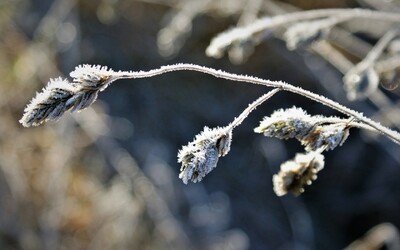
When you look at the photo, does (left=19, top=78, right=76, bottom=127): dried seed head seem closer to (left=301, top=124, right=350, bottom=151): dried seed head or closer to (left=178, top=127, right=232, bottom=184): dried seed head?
(left=178, top=127, right=232, bottom=184): dried seed head

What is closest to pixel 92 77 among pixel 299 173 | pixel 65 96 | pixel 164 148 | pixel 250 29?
pixel 65 96

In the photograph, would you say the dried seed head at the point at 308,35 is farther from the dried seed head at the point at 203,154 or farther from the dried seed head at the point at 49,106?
the dried seed head at the point at 49,106

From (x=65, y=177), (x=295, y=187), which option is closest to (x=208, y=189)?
(x=65, y=177)

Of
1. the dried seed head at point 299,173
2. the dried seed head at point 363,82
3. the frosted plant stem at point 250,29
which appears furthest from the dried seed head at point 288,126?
the dried seed head at point 363,82

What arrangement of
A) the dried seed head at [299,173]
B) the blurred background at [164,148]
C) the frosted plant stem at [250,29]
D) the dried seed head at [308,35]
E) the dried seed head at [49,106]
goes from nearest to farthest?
the dried seed head at [49,106], the dried seed head at [299,173], the frosted plant stem at [250,29], the dried seed head at [308,35], the blurred background at [164,148]

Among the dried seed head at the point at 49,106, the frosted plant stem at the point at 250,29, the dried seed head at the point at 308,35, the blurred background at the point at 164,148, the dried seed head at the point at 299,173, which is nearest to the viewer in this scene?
the dried seed head at the point at 49,106

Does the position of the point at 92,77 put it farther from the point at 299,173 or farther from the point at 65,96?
the point at 299,173
